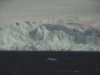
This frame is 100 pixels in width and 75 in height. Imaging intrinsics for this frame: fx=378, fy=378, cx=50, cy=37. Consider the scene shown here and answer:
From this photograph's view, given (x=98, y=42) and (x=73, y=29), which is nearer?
(x=98, y=42)
